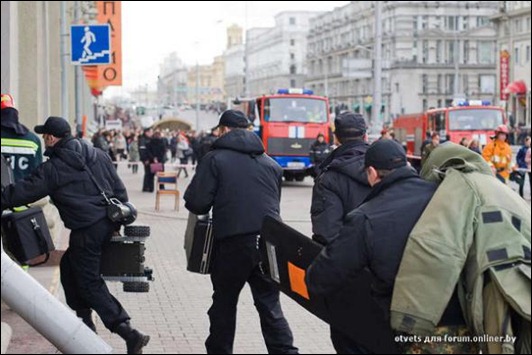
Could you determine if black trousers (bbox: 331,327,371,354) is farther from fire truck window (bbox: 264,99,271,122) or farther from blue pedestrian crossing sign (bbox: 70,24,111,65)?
fire truck window (bbox: 264,99,271,122)

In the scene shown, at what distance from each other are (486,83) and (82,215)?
391 ft

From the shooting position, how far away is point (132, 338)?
7977 mm

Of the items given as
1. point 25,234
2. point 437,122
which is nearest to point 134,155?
point 437,122

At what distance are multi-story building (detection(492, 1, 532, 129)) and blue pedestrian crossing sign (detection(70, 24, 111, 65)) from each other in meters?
75.4

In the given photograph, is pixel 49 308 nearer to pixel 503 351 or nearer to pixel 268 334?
pixel 503 351

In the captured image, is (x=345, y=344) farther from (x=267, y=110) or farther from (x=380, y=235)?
(x=267, y=110)

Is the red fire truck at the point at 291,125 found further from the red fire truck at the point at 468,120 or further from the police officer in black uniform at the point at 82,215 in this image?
the police officer in black uniform at the point at 82,215

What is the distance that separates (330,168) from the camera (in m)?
7.06

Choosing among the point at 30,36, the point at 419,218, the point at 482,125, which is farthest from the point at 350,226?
the point at 482,125

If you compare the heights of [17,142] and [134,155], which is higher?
[17,142]

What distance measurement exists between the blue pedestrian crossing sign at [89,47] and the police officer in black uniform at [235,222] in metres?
12.9

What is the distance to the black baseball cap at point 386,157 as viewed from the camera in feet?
17.5

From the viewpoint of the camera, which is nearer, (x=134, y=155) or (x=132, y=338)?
(x=132, y=338)

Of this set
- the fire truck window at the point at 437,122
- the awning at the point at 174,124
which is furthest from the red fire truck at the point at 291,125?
the awning at the point at 174,124
